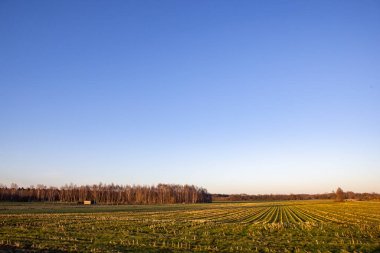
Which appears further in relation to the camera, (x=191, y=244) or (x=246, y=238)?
(x=246, y=238)

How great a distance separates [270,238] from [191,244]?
752cm

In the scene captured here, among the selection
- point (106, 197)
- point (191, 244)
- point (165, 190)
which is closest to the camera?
point (191, 244)

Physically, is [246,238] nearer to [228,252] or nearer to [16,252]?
[228,252]

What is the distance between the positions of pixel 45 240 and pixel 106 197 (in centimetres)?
14219

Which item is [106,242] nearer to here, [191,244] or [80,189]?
[191,244]

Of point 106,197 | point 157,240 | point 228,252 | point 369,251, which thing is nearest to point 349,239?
point 369,251

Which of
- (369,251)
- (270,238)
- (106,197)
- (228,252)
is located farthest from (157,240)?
(106,197)

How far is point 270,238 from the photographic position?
91.6 ft

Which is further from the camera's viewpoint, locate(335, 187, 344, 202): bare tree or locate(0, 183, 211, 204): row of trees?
locate(335, 187, 344, 202): bare tree

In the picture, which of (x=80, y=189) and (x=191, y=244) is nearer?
(x=191, y=244)

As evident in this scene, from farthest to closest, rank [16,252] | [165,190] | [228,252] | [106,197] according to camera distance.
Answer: [165,190] < [106,197] < [228,252] < [16,252]

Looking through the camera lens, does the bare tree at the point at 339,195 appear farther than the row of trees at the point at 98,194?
Yes


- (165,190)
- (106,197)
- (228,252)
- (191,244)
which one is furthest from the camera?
(165,190)

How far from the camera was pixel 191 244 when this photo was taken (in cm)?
2402
